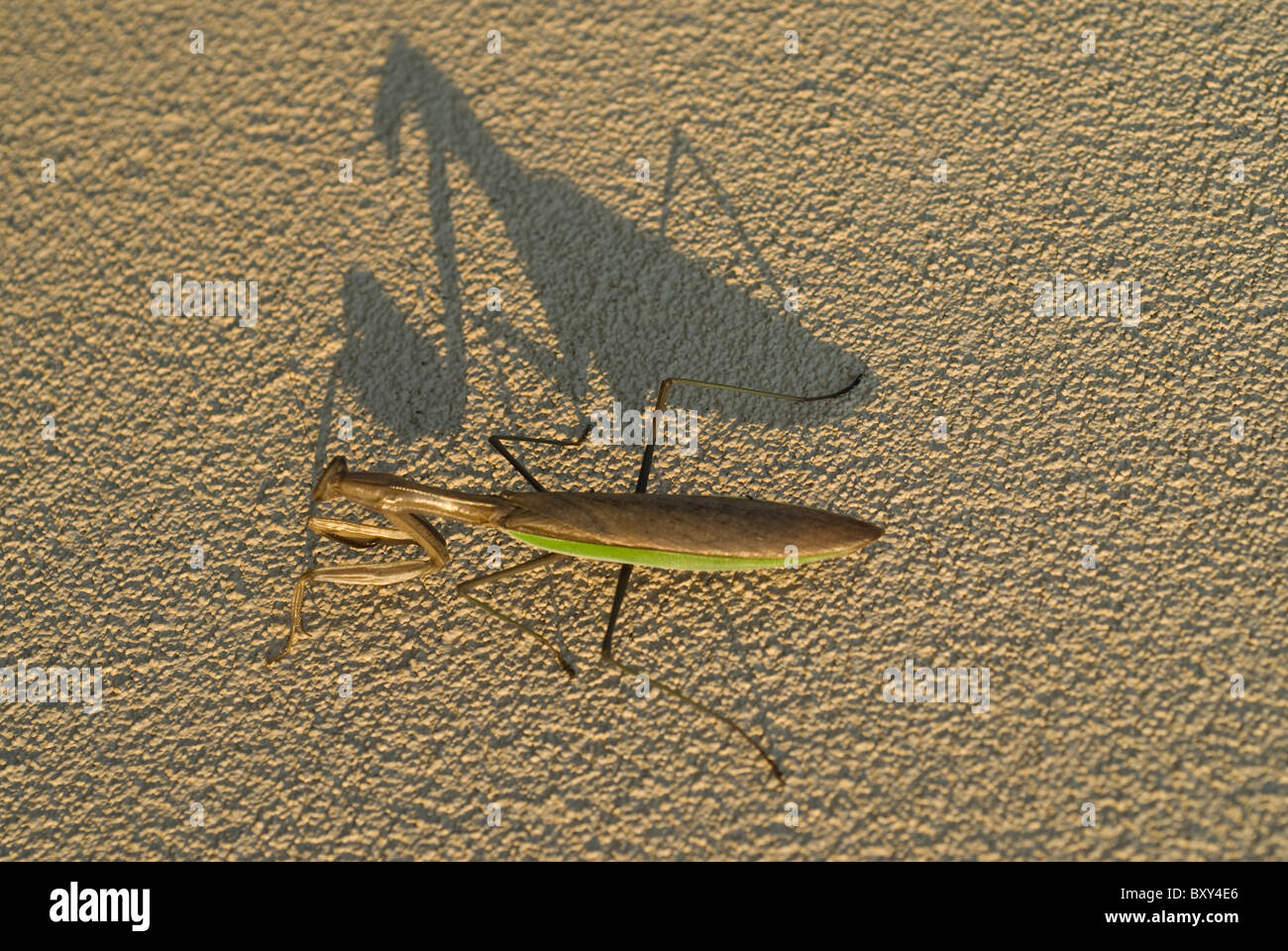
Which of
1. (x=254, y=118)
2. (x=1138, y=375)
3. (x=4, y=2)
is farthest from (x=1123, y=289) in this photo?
(x=4, y=2)

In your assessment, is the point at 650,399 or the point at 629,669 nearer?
the point at 629,669

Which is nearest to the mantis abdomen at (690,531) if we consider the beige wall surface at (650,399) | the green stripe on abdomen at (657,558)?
the green stripe on abdomen at (657,558)

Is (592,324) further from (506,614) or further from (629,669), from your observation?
(629,669)

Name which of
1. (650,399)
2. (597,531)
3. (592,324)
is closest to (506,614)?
(597,531)

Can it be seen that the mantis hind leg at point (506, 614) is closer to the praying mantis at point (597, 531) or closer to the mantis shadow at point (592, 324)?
the praying mantis at point (597, 531)

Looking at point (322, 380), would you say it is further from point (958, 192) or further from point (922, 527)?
point (958, 192)

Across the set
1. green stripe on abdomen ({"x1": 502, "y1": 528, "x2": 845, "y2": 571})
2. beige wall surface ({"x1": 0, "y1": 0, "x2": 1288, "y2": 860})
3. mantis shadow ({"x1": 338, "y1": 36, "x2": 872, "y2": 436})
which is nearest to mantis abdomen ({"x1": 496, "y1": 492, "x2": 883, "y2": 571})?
green stripe on abdomen ({"x1": 502, "y1": 528, "x2": 845, "y2": 571})

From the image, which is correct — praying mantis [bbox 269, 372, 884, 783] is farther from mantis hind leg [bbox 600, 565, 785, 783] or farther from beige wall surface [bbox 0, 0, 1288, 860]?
beige wall surface [bbox 0, 0, 1288, 860]
